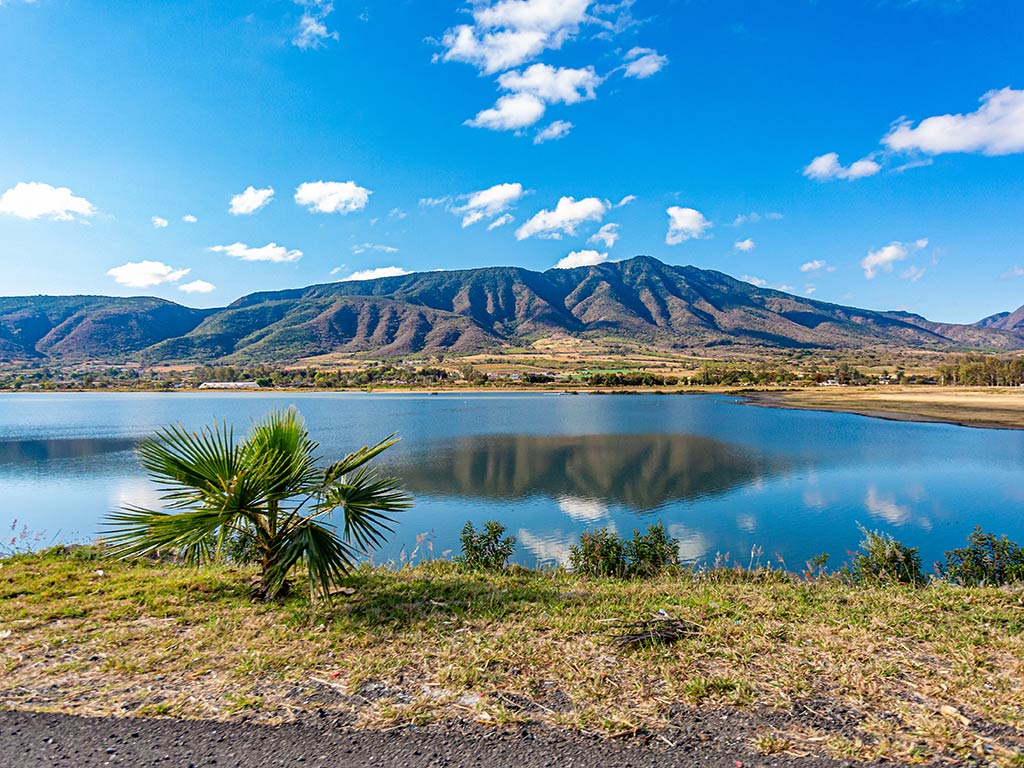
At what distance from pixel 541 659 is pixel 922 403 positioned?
100 m

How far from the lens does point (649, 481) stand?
31.3 m

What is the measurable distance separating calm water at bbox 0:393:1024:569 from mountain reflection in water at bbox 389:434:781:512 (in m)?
0.14

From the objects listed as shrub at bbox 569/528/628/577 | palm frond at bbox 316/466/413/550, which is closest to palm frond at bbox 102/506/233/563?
palm frond at bbox 316/466/413/550

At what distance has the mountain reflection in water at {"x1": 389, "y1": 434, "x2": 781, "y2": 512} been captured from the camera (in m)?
28.3

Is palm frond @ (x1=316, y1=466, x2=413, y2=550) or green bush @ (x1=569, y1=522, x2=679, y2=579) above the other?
palm frond @ (x1=316, y1=466, x2=413, y2=550)

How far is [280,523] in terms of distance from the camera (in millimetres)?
7223

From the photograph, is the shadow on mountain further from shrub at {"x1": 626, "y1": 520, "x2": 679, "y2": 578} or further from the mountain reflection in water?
shrub at {"x1": 626, "y1": 520, "x2": 679, "y2": 578}

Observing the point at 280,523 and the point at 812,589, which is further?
the point at 812,589

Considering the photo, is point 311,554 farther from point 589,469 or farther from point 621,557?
point 589,469

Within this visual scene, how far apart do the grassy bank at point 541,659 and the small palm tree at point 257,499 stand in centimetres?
75

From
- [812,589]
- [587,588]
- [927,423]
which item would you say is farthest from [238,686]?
[927,423]

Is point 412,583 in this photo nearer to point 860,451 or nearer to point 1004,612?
point 1004,612

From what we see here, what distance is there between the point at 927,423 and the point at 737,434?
25438mm

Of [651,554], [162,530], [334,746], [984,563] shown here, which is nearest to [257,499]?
[162,530]
